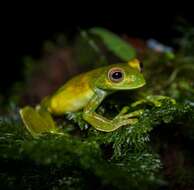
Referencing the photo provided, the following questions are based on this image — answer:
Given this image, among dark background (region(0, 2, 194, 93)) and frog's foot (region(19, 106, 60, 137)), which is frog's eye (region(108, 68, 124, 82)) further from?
dark background (region(0, 2, 194, 93))

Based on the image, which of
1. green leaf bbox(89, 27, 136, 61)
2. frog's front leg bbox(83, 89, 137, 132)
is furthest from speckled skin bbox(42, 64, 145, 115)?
green leaf bbox(89, 27, 136, 61)

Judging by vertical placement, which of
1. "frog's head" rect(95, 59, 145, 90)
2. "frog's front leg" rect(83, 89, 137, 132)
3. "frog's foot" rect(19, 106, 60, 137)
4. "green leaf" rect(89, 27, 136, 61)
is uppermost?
"green leaf" rect(89, 27, 136, 61)

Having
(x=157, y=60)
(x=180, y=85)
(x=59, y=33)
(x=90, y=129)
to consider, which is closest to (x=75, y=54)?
(x=59, y=33)

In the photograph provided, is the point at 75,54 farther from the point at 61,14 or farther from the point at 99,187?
the point at 99,187

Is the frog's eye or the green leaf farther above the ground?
the green leaf

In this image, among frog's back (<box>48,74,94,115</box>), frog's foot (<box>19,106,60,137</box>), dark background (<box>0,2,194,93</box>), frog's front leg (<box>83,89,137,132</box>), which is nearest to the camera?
frog's front leg (<box>83,89,137,132</box>)

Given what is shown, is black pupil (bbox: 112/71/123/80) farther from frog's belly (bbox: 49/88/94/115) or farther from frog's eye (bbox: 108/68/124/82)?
frog's belly (bbox: 49/88/94/115)

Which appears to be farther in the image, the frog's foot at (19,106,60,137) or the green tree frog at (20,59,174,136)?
the frog's foot at (19,106,60,137)

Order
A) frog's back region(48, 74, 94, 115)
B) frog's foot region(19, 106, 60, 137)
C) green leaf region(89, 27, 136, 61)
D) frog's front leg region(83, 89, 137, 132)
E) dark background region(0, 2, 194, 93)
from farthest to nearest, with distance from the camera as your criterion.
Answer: dark background region(0, 2, 194, 93) < green leaf region(89, 27, 136, 61) < frog's back region(48, 74, 94, 115) < frog's foot region(19, 106, 60, 137) < frog's front leg region(83, 89, 137, 132)
